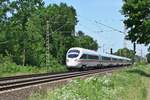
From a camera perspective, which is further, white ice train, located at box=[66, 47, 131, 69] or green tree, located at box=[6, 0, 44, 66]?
green tree, located at box=[6, 0, 44, 66]

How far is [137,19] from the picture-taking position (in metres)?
52.2

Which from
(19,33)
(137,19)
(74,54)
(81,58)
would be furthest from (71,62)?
(19,33)

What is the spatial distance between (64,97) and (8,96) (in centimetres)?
368

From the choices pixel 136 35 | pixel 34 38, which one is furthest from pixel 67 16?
pixel 136 35

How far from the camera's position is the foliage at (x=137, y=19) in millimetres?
51188

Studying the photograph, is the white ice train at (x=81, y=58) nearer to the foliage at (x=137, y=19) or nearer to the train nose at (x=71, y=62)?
the train nose at (x=71, y=62)

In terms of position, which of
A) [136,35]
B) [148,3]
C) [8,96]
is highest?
[148,3]

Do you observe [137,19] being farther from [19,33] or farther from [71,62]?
[19,33]

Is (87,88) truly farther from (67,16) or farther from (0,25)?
(67,16)

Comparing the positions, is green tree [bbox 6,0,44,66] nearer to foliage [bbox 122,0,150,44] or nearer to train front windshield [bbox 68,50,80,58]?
train front windshield [bbox 68,50,80,58]

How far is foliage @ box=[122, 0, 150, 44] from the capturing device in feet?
168

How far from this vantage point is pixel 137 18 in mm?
52094

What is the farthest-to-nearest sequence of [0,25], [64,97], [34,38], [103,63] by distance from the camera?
[34,38], [0,25], [103,63], [64,97]

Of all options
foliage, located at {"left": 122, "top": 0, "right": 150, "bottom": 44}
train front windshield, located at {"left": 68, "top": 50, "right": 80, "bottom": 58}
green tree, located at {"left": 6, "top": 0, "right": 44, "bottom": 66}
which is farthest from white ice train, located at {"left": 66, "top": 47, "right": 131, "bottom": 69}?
green tree, located at {"left": 6, "top": 0, "right": 44, "bottom": 66}
